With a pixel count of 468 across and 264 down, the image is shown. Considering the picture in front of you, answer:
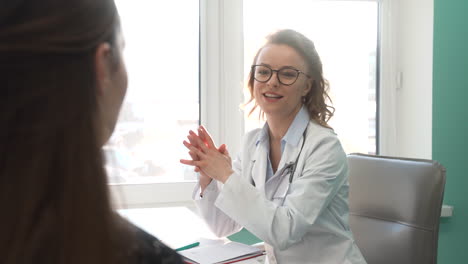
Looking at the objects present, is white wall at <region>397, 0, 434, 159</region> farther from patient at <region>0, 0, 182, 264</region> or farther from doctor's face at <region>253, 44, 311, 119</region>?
patient at <region>0, 0, 182, 264</region>

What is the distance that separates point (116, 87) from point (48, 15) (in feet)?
0.40

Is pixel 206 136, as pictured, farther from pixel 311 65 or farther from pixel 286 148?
pixel 311 65

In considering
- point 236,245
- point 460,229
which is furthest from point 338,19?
point 236,245

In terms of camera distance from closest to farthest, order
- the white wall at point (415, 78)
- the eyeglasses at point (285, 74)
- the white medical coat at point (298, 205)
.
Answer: the white medical coat at point (298, 205) → the eyeglasses at point (285, 74) → the white wall at point (415, 78)

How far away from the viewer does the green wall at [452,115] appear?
8.20ft

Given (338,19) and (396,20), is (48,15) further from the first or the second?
(396,20)

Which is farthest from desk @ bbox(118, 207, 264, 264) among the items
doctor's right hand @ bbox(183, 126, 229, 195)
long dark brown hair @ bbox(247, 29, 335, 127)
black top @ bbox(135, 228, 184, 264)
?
black top @ bbox(135, 228, 184, 264)

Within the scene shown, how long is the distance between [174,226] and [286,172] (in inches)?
17.7

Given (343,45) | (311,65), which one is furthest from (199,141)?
(343,45)

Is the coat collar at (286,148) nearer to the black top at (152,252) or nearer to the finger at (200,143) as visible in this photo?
the finger at (200,143)

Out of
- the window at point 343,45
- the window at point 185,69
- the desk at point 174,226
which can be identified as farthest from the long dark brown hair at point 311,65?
the window at point 343,45

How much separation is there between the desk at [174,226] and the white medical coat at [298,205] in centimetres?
7

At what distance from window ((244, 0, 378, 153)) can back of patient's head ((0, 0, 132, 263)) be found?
7.12 feet

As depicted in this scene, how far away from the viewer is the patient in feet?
1.46
